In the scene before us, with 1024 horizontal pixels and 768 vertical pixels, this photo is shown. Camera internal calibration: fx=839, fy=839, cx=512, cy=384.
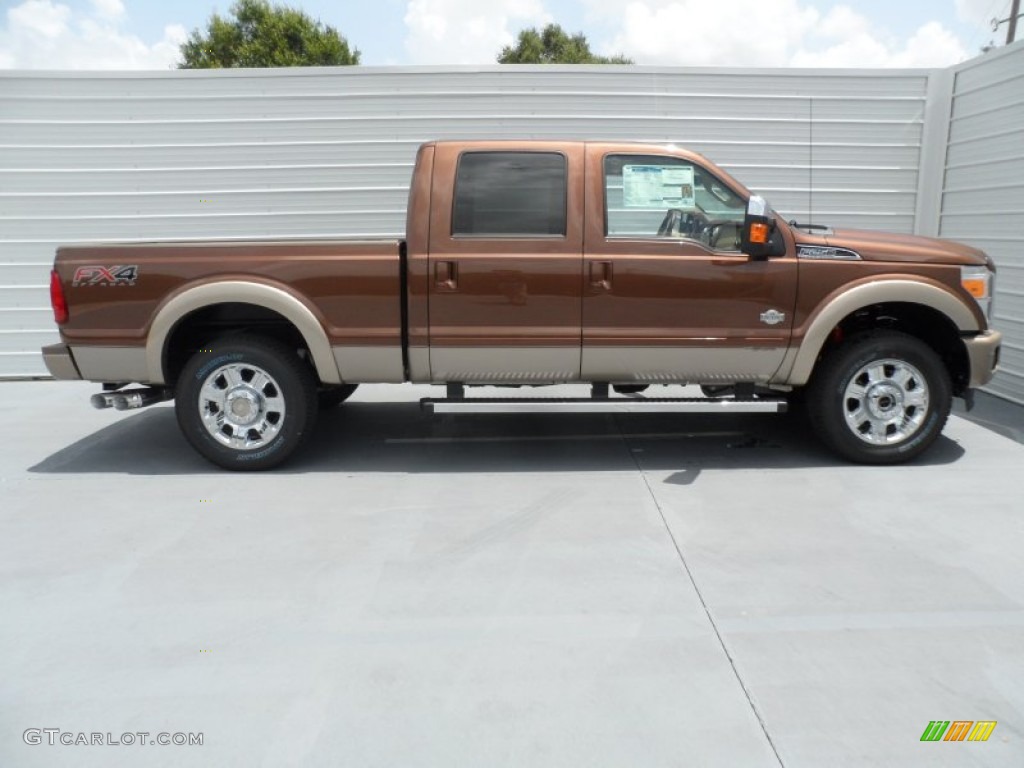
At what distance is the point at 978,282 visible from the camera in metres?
5.20

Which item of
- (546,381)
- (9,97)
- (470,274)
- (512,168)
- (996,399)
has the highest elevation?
(9,97)

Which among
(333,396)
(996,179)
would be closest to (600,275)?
(333,396)

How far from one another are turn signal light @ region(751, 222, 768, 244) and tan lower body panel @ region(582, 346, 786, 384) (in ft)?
2.23

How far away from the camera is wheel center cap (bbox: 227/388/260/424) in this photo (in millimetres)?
5242

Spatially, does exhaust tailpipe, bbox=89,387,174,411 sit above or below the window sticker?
below

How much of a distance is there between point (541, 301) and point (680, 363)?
0.96 m

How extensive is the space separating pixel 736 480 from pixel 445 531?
1904 millimetres

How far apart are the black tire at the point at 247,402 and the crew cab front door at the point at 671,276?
1833 millimetres

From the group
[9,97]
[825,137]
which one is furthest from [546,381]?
[9,97]

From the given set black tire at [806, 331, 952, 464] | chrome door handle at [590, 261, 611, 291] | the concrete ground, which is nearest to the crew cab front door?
chrome door handle at [590, 261, 611, 291]

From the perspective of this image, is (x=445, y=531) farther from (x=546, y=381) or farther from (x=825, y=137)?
(x=825, y=137)

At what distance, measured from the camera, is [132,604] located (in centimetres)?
356

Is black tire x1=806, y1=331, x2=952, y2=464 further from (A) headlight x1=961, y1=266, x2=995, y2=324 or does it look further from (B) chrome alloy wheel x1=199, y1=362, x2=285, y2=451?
(B) chrome alloy wheel x1=199, y1=362, x2=285, y2=451

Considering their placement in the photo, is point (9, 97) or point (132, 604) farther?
point (9, 97)
